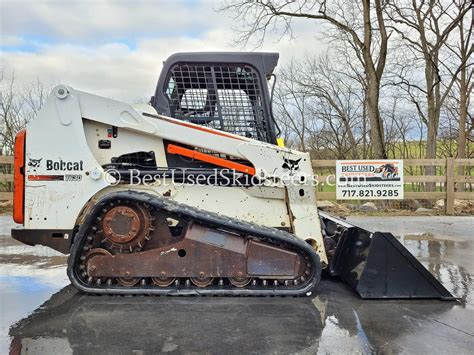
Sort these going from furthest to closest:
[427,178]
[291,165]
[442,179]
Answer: [442,179]
[427,178]
[291,165]

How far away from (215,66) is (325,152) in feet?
73.5

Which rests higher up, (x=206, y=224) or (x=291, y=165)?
(x=291, y=165)

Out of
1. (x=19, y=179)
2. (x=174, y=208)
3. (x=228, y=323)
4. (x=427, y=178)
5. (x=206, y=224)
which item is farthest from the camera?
(x=427, y=178)

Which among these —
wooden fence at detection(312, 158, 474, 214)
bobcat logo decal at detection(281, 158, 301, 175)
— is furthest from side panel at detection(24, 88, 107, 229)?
wooden fence at detection(312, 158, 474, 214)

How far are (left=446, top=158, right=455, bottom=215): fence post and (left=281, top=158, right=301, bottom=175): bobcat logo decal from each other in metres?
9.30

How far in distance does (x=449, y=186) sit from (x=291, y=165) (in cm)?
934

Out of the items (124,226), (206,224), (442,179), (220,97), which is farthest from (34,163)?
(442,179)

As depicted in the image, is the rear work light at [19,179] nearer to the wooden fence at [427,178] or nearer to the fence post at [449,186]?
the wooden fence at [427,178]

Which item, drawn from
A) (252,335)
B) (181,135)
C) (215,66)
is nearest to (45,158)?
(181,135)

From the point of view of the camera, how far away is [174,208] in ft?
14.0

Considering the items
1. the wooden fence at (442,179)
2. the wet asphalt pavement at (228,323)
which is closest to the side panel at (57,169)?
the wet asphalt pavement at (228,323)

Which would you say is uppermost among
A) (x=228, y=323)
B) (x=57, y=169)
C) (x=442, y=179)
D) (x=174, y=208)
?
(x=57, y=169)

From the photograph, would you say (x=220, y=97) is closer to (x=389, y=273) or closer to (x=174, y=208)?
(x=174, y=208)

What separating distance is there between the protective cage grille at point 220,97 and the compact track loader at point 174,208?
45mm
